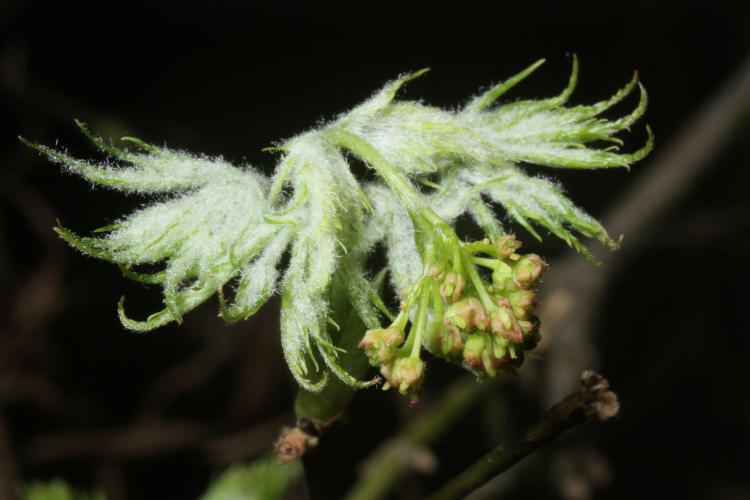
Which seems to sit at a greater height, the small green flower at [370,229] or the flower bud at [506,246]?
the small green flower at [370,229]

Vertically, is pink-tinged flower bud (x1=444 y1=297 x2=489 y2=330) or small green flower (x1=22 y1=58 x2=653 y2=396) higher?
small green flower (x1=22 y1=58 x2=653 y2=396)

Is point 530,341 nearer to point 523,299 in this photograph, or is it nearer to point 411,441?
point 523,299

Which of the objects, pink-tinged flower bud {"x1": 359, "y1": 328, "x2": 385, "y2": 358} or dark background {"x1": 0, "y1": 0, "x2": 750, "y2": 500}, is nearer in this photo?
pink-tinged flower bud {"x1": 359, "y1": 328, "x2": 385, "y2": 358}

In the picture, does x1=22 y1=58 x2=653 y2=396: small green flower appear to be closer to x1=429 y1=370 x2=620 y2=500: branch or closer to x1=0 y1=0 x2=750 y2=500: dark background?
x1=429 y1=370 x2=620 y2=500: branch

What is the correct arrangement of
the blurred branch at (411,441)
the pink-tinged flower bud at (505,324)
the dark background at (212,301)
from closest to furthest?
the pink-tinged flower bud at (505,324) → the blurred branch at (411,441) → the dark background at (212,301)

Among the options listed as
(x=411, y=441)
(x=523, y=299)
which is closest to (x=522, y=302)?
(x=523, y=299)

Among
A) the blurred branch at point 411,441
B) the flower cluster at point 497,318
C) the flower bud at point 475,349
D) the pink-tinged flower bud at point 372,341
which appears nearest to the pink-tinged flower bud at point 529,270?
the flower cluster at point 497,318

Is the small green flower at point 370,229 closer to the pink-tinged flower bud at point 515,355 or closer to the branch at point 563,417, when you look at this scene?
the pink-tinged flower bud at point 515,355

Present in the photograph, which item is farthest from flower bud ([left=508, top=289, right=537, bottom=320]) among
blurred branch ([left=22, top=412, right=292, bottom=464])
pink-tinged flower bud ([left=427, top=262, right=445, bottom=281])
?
blurred branch ([left=22, top=412, right=292, bottom=464])
